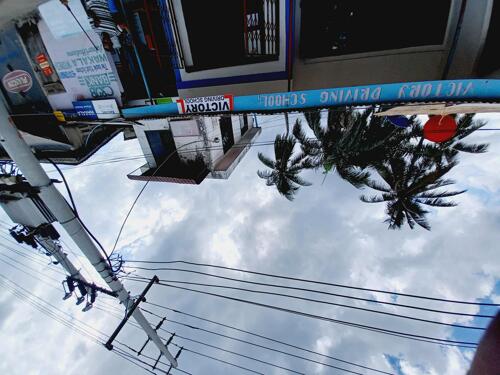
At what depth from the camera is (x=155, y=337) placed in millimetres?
6848

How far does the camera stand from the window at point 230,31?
5.29 meters

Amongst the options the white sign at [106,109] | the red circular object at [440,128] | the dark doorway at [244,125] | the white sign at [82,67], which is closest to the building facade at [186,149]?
the white sign at [106,109]

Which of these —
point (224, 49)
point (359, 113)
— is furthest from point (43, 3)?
point (359, 113)

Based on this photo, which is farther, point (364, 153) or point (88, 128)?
point (88, 128)

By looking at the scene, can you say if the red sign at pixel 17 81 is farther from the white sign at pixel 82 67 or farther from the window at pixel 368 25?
the window at pixel 368 25

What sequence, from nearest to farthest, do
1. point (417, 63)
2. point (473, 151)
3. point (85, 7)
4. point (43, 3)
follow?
point (417, 63) < point (85, 7) < point (43, 3) < point (473, 151)

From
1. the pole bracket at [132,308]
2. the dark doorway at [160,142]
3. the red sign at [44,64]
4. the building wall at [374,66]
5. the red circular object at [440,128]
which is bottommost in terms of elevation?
the pole bracket at [132,308]

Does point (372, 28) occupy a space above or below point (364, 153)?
above

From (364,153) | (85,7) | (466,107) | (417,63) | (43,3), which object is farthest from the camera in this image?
(364,153)

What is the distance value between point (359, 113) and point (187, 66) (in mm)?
6301

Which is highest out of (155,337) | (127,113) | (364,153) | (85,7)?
(85,7)

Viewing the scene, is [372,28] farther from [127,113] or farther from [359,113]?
[127,113]

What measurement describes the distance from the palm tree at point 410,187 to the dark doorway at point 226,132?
715cm

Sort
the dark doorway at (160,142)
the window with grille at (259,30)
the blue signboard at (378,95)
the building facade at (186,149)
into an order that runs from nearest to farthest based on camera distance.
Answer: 1. the blue signboard at (378,95)
2. the window with grille at (259,30)
3. the building facade at (186,149)
4. the dark doorway at (160,142)
